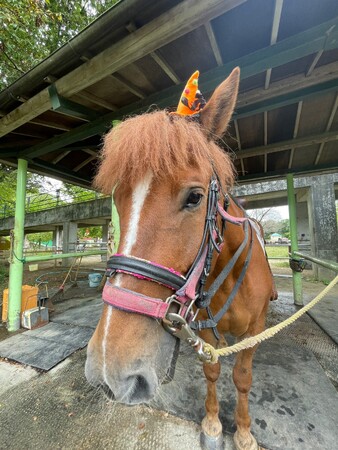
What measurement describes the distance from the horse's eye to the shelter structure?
77 cm

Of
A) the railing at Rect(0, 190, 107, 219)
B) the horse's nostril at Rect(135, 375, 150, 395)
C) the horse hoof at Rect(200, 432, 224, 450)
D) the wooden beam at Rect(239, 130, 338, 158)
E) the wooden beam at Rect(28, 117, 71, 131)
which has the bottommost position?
the horse hoof at Rect(200, 432, 224, 450)

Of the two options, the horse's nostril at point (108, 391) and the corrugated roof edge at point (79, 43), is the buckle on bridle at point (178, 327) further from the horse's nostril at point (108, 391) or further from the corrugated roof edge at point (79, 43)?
the corrugated roof edge at point (79, 43)

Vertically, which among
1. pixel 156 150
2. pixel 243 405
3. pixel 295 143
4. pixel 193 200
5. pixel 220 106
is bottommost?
pixel 243 405

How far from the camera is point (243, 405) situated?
4.85 ft

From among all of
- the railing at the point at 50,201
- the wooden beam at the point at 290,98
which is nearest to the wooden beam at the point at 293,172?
the wooden beam at the point at 290,98

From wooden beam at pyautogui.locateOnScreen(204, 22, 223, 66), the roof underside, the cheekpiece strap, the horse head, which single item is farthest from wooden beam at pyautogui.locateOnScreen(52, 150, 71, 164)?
the cheekpiece strap

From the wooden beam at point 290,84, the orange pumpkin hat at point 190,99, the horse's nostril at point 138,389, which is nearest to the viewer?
the horse's nostril at point 138,389

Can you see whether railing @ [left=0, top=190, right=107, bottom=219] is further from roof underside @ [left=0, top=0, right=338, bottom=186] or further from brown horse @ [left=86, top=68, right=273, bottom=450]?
brown horse @ [left=86, top=68, right=273, bottom=450]

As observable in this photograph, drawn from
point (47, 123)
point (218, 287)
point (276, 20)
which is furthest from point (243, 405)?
point (47, 123)

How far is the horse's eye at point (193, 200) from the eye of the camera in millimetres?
868

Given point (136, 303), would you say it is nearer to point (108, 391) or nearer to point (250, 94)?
point (108, 391)

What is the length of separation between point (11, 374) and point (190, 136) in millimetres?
3005

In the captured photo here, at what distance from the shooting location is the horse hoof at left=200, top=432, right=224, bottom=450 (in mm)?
1371

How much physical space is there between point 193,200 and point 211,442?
170 cm
